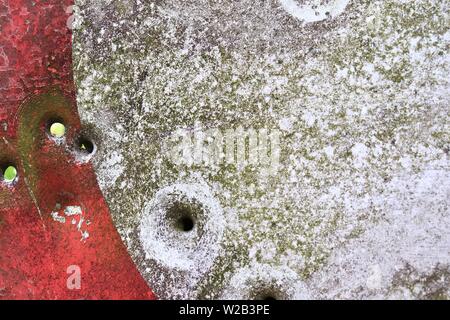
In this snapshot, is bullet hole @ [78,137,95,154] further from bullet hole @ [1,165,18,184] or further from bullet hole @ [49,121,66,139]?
bullet hole @ [1,165,18,184]

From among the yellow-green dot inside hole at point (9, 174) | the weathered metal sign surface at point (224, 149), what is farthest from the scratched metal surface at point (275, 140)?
the yellow-green dot inside hole at point (9, 174)

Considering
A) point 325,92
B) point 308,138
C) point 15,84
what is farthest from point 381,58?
point 15,84

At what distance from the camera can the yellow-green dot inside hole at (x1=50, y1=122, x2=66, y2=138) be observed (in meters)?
1.99

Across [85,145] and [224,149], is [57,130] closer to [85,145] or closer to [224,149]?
[85,145]

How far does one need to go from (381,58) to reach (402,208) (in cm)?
52

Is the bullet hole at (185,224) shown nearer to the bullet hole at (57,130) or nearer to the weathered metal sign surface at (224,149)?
the weathered metal sign surface at (224,149)

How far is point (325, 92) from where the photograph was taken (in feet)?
6.18

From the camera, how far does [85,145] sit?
2.01m

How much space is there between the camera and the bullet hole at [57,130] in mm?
1994

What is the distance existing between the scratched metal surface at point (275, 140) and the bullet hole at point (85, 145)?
0.15 feet

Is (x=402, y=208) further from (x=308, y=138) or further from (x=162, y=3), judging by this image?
(x=162, y=3)

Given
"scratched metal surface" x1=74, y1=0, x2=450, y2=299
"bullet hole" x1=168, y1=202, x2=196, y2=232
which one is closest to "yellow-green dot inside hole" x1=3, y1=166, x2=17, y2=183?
"scratched metal surface" x1=74, y1=0, x2=450, y2=299

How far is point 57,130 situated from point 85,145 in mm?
115

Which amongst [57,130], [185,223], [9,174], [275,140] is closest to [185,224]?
[185,223]
